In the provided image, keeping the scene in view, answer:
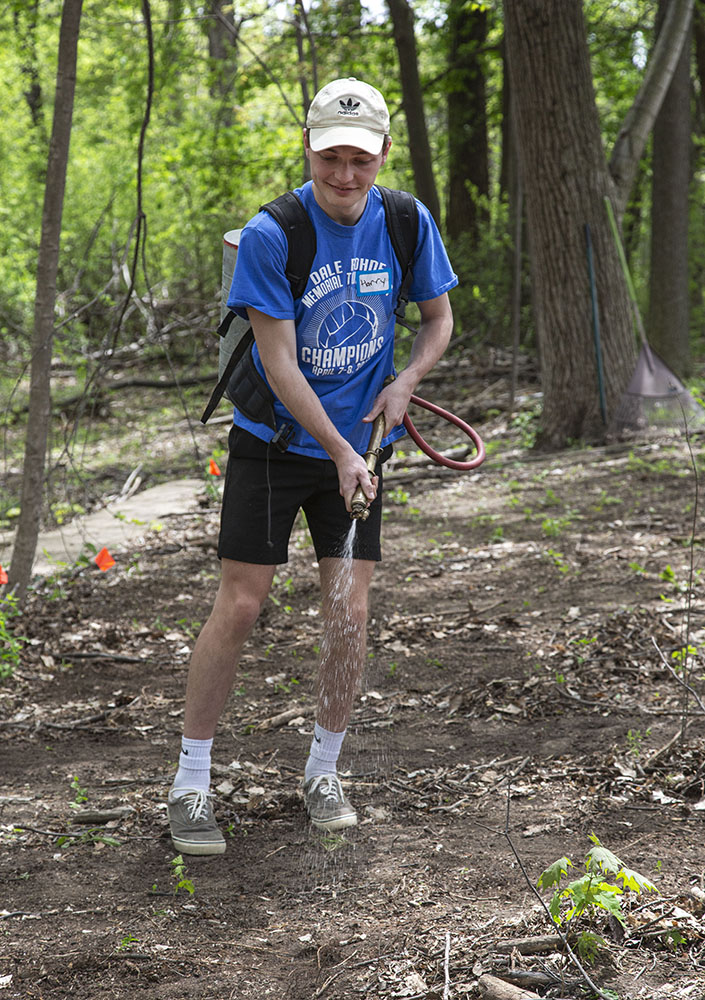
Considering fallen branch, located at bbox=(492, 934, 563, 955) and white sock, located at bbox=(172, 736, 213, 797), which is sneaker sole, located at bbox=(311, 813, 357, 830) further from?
fallen branch, located at bbox=(492, 934, 563, 955)

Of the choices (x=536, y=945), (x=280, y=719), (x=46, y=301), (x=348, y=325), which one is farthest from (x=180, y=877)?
(x=46, y=301)

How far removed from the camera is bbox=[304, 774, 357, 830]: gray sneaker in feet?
9.87

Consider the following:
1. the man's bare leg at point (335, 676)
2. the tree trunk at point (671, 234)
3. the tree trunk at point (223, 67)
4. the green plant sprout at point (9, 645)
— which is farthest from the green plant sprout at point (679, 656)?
the tree trunk at point (223, 67)

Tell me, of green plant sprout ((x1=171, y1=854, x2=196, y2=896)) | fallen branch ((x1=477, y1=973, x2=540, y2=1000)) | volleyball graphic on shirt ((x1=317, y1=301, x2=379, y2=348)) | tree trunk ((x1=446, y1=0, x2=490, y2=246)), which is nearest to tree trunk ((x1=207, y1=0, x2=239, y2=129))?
tree trunk ((x1=446, y1=0, x2=490, y2=246))

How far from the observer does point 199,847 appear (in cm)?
290

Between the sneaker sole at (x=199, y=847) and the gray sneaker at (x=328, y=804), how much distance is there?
0.30m

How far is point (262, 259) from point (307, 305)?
0.64ft

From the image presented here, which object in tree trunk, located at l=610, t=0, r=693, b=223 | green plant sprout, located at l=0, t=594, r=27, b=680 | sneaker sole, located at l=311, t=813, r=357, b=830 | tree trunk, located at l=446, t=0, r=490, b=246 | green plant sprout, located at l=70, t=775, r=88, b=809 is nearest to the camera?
sneaker sole, located at l=311, t=813, r=357, b=830

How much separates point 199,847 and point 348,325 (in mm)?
1579

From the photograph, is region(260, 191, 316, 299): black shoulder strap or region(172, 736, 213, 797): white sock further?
region(172, 736, 213, 797): white sock

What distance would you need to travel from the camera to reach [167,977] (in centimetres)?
229

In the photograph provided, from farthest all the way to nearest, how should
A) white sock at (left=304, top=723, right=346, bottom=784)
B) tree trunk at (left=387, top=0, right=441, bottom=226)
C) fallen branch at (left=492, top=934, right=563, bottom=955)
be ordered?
tree trunk at (left=387, top=0, right=441, bottom=226) → white sock at (left=304, top=723, right=346, bottom=784) → fallen branch at (left=492, top=934, right=563, bottom=955)

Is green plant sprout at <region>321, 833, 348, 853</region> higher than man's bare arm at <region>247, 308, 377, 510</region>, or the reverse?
man's bare arm at <region>247, 308, 377, 510</region>

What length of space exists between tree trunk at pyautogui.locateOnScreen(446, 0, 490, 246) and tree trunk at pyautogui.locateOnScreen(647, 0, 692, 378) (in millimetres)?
3391
